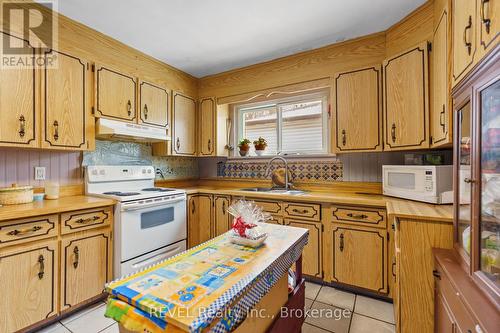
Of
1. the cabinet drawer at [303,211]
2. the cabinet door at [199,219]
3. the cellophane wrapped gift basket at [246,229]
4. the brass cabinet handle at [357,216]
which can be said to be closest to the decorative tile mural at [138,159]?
the cabinet door at [199,219]

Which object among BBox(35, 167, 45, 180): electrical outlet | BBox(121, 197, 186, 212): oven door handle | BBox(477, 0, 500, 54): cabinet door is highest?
BBox(477, 0, 500, 54): cabinet door

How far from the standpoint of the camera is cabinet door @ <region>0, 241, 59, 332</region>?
1.54m

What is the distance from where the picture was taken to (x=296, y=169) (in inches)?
120

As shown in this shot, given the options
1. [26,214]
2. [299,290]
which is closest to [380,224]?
[299,290]

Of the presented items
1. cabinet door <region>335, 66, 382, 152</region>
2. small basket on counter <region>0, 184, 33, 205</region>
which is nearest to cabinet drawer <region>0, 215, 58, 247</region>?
small basket on counter <region>0, 184, 33, 205</region>

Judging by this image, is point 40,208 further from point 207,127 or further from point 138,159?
point 207,127

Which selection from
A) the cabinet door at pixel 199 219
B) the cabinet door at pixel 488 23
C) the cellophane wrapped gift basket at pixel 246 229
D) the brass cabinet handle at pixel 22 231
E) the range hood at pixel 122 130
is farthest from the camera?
the cabinet door at pixel 199 219

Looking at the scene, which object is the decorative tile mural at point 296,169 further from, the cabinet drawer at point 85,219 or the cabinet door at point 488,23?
the cabinet door at point 488,23

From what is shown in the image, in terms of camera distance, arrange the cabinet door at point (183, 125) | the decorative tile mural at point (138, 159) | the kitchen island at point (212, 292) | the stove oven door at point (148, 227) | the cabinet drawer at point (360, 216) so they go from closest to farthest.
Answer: the kitchen island at point (212, 292), the cabinet drawer at point (360, 216), the stove oven door at point (148, 227), the decorative tile mural at point (138, 159), the cabinet door at point (183, 125)

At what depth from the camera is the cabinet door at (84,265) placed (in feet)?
6.01

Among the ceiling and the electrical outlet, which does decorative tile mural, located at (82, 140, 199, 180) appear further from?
the ceiling

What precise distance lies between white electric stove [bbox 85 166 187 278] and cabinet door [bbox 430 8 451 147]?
2.50 meters

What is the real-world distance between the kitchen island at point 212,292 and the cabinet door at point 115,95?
1.96 meters

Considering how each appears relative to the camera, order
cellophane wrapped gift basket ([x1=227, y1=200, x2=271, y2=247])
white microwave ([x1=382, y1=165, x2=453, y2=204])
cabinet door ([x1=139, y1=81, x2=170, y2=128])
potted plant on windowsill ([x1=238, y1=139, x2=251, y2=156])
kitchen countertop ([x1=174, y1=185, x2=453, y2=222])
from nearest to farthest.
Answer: cellophane wrapped gift basket ([x1=227, y1=200, x2=271, y2=247]) → kitchen countertop ([x1=174, y1=185, x2=453, y2=222]) → white microwave ([x1=382, y1=165, x2=453, y2=204]) → cabinet door ([x1=139, y1=81, x2=170, y2=128]) → potted plant on windowsill ([x1=238, y1=139, x2=251, y2=156])
